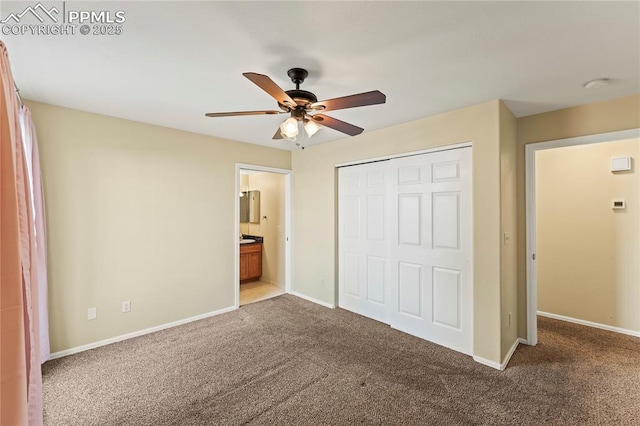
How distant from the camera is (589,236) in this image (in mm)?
3387

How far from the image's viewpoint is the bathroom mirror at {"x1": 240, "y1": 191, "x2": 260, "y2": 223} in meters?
5.62

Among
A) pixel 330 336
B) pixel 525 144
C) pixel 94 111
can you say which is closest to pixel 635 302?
pixel 525 144

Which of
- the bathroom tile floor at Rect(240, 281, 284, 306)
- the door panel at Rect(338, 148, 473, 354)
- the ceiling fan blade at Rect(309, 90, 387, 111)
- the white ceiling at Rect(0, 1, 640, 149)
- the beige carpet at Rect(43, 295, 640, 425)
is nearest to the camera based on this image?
the white ceiling at Rect(0, 1, 640, 149)

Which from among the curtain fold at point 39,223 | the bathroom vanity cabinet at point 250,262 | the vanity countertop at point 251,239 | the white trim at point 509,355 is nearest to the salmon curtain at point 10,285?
the curtain fold at point 39,223

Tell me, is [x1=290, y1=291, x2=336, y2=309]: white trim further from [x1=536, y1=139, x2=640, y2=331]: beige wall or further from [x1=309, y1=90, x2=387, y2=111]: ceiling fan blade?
[x1=309, y1=90, x2=387, y2=111]: ceiling fan blade

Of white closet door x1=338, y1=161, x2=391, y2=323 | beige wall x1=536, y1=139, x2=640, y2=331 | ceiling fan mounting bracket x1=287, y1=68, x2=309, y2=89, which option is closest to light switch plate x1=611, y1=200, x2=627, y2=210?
beige wall x1=536, y1=139, x2=640, y2=331

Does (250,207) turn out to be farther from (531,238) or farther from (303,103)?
(531,238)

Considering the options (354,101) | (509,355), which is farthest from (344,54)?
(509,355)

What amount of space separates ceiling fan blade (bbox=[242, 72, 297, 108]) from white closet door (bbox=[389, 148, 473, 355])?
186 cm

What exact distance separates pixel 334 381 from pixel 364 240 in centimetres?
189

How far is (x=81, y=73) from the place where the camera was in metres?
2.04

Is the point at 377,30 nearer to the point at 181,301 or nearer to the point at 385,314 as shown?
the point at 385,314

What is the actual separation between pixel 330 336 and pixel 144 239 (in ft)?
8.12

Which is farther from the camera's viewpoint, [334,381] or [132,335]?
[132,335]
